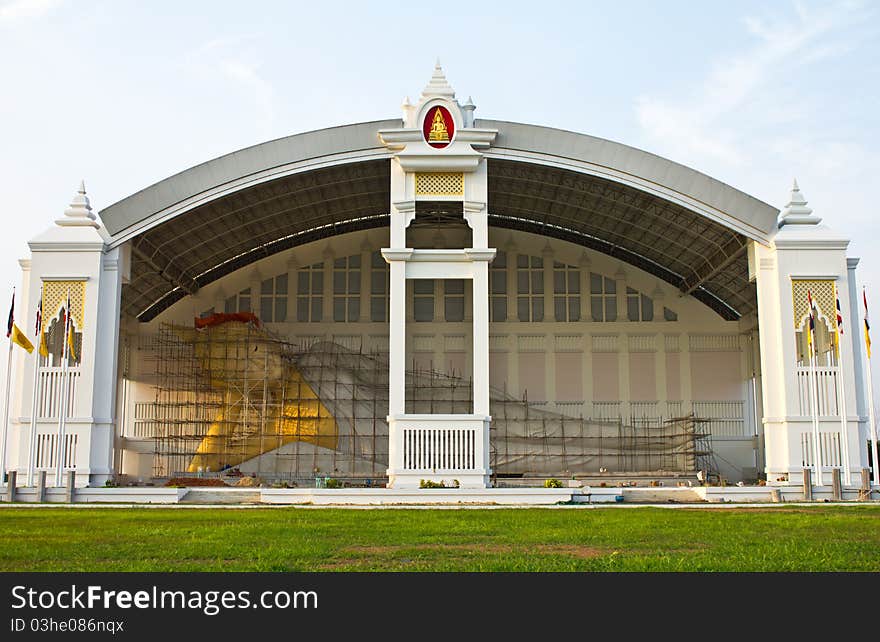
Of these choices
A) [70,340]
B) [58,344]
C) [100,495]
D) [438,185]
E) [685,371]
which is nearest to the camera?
[100,495]

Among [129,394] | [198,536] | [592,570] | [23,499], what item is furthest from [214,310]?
[592,570]

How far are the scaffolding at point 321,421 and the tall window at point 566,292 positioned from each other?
3.76 meters

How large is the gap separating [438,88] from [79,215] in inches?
413

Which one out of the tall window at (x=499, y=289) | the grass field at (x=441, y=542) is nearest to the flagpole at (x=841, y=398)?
the grass field at (x=441, y=542)

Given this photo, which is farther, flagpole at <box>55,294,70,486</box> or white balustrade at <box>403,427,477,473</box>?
white balustrade at <box>403,427,477,473</box>

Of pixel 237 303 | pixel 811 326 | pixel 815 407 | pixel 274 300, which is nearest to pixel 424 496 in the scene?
pixel 815 407

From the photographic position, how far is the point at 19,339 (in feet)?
83.6

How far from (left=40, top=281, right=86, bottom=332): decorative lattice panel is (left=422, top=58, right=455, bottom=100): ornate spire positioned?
10.7m

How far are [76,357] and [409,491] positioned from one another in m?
9.85

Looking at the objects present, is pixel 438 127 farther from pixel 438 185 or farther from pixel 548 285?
pixel 548 285

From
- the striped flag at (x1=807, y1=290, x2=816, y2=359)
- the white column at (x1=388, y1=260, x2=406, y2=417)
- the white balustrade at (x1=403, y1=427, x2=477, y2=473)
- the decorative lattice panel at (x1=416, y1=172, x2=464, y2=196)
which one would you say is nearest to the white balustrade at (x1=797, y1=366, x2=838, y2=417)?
the striped flag at (x1=807, y1=290, x2=816, y2=359)

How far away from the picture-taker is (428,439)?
2541 cm

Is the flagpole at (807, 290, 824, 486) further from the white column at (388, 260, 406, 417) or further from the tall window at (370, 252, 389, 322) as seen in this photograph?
the tall window at (370, 252, 389, 322)

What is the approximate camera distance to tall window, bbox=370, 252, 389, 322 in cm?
3791
